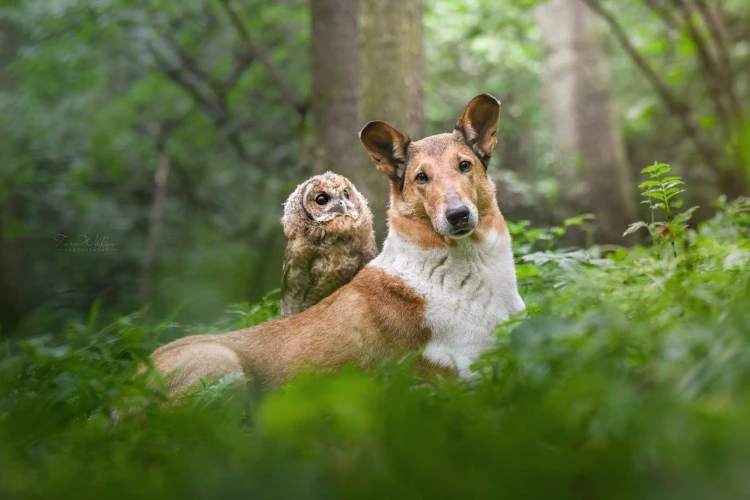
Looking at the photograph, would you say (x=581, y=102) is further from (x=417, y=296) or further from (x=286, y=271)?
(x=417, y=296)

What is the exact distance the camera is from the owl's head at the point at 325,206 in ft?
15.2

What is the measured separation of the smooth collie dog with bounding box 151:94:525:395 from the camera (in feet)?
13.5

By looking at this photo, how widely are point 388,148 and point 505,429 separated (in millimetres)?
2822

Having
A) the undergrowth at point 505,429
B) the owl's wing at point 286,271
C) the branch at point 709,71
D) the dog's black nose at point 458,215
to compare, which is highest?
the branch at point 709,71

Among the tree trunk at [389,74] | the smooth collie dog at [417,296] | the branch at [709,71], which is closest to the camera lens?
the smooth collie dog at [417,296]

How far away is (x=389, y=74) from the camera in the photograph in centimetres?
654

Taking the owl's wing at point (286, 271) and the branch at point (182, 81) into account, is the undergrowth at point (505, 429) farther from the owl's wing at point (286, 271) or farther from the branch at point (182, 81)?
the branch at point (182, 81)

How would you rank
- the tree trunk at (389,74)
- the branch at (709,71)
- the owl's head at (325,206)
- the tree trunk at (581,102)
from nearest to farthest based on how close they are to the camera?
1. the owl's head at (325,206)
2. the tree trunk at (389,74)
3. the branch at (709,71)
4. the tree trunk at (581,102)

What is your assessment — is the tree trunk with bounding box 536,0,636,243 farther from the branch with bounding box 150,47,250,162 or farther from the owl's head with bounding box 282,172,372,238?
the owl's head with bounding box 282,172,372,238

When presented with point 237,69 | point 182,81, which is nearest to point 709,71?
point 237,69

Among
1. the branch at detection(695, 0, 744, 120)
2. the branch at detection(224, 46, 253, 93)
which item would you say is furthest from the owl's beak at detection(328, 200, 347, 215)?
the branch at detection(224, 46, 253, 93)

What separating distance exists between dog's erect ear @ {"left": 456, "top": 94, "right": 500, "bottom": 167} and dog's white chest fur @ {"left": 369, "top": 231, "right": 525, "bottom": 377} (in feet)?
1.92

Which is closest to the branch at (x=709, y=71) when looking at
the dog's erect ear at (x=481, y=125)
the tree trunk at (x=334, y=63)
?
the tree trunk at (x=334, y=63)

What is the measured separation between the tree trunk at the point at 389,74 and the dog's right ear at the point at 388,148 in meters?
1.77
